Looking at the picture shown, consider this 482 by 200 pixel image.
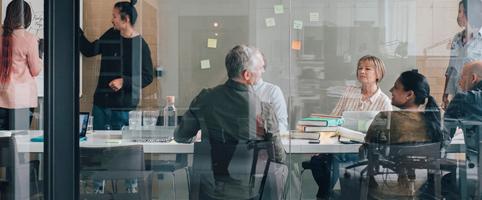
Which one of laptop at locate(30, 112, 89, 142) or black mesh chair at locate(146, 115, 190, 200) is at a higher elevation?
laptop at locate(30, 112, 89, 142)

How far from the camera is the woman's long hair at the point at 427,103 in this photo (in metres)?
3.33

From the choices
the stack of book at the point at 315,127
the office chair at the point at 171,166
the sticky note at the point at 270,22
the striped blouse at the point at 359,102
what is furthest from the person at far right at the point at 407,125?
the sticky note at the point at 270,22

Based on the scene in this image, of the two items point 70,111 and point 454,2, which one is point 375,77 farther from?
point 70,111

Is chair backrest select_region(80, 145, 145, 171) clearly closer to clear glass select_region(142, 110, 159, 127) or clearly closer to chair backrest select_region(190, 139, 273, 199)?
chair backrest select_region(190, 139, 273, 199)

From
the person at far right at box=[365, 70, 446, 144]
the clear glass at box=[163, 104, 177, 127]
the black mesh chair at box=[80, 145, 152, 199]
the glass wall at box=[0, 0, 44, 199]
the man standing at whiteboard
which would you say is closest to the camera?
the glass wall at box=[0, 0, 44, 199]

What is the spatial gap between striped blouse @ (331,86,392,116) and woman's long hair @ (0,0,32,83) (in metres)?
2.38

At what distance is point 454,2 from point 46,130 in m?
4.34

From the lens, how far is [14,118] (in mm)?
3520

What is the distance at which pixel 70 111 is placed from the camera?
7.04 feet

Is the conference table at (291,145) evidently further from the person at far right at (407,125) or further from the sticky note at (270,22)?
the sticky note at (270,22)

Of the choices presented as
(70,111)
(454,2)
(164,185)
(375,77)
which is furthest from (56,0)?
(454,2)

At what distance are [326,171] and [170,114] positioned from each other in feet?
4.20

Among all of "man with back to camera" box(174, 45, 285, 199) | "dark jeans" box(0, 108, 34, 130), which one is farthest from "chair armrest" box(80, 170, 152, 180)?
"dark jeans" box(0, 108, 34, 130)

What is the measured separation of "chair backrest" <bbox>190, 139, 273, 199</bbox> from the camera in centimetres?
324
